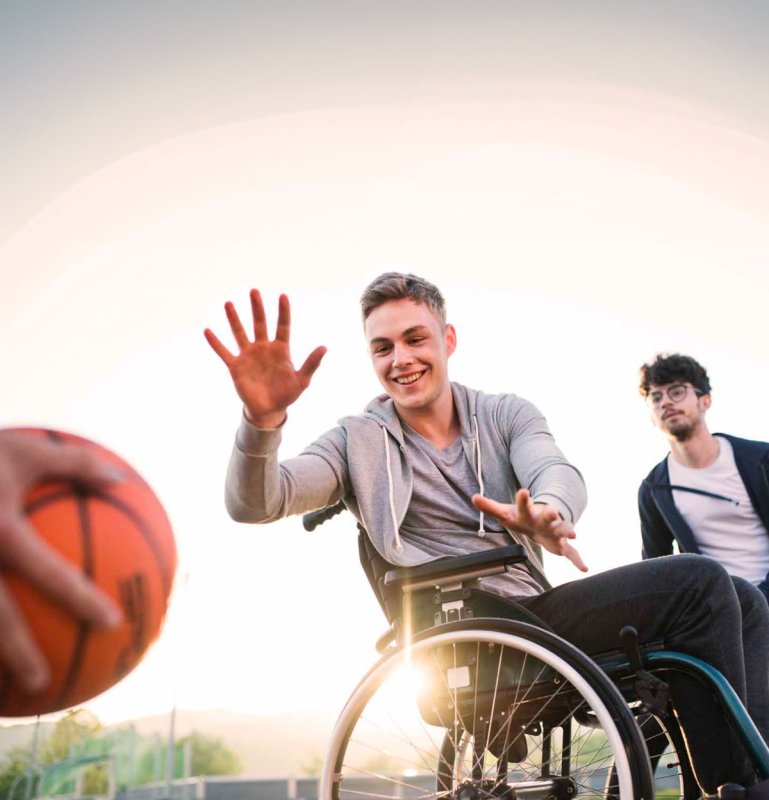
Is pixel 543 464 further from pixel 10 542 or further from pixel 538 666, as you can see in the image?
pixel 10 542

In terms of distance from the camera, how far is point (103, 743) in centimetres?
1394

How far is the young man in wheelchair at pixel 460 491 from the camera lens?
83.4 inches

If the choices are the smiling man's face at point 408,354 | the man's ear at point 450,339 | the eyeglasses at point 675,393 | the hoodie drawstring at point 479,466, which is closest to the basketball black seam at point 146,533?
the hoodie drawstring at point 479,466

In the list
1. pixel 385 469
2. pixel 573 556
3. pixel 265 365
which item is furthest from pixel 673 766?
pixel 265 365

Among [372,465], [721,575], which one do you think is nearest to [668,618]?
[721,575]

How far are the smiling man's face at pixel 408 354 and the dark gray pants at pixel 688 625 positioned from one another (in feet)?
2.78

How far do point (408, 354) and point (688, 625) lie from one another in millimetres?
1266

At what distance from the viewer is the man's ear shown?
10.5ft

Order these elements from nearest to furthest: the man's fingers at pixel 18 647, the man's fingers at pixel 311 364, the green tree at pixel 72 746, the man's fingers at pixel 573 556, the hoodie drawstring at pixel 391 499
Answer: the man's fingers at pixel 18 647 < the man's fingers at pixel 573 556 < the man's fingers at pixel 311 364 < the hoodie drawstring at pixel 391 499 < the green tree at pixel 72 746

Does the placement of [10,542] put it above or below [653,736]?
above

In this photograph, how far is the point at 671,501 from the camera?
410 cm

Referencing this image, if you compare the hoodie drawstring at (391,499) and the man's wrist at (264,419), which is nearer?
the man's wrist at (264,419)

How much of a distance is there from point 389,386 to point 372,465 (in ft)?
1.00

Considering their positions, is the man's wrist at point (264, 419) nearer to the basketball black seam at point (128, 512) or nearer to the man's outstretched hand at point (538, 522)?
the man's outstretched hand at point (538, 522)
